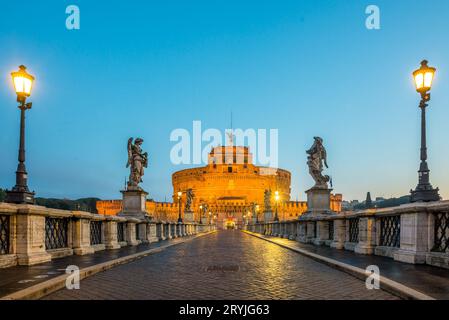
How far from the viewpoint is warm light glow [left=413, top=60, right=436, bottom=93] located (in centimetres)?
1138

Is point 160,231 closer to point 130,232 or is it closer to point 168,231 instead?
point 168,231

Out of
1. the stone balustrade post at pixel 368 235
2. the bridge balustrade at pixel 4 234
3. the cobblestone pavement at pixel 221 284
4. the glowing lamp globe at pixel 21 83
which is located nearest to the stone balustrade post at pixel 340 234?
the stone balustrade post at pixel 368 235

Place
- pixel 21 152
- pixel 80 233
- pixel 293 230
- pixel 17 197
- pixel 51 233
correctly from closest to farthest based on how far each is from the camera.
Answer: pixel 17 197, pixel 21 152, pixel 51 233, pixel 80 233, pixel 293 230

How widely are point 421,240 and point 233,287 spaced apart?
5542 millimetres

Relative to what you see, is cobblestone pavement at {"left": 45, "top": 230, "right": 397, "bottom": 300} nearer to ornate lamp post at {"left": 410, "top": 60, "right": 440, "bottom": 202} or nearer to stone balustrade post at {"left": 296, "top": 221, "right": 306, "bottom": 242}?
ornate lamp post at {"left": 410, "top": 60, "right": 440, "bottom": 202}

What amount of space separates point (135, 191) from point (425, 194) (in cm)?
1577

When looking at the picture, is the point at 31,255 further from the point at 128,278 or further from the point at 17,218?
the point at 128,278

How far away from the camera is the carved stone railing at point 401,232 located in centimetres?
977

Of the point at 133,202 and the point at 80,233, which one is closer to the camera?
the point at 80,233

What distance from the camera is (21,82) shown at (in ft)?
37.4

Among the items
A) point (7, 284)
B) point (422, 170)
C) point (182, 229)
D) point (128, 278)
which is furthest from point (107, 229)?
point (182, 229)

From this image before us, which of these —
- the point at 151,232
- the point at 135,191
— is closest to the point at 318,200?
the point at 151,232

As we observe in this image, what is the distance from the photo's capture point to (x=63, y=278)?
7504 mm

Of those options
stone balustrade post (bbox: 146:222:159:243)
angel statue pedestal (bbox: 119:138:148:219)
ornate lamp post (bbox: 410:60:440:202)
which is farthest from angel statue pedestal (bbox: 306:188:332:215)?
ornate lamp post (bbox: 410:60:440:202)
